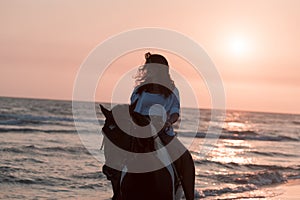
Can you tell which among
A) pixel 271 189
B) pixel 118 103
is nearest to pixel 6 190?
pixel 271 189

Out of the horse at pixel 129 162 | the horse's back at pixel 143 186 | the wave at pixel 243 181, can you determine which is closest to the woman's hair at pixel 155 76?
the horse at pixel 129 162

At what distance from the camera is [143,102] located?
551 centimetres

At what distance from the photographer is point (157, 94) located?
5594 millimetres

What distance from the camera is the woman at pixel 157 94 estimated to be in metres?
5.50

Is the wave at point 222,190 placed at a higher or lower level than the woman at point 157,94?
lower

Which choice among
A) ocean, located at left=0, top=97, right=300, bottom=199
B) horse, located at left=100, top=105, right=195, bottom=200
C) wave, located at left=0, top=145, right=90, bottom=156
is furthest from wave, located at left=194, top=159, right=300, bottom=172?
horse, located at left=100, top=105, right=195, bottom=200

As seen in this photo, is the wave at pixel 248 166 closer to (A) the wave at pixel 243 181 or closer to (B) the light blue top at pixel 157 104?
(A) the wave at pixel 243 181

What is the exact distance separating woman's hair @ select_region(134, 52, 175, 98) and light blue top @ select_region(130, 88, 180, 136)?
0.16ft

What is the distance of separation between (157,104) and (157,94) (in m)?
0.10

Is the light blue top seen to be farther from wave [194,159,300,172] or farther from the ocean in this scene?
wave [194,159,300,172]

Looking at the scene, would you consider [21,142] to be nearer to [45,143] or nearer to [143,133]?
[45,143]

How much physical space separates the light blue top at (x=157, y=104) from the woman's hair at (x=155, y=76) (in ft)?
0.16

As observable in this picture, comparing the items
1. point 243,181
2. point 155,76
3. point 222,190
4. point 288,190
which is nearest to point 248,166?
point 243,181

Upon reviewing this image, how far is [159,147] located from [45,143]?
20577 mm
